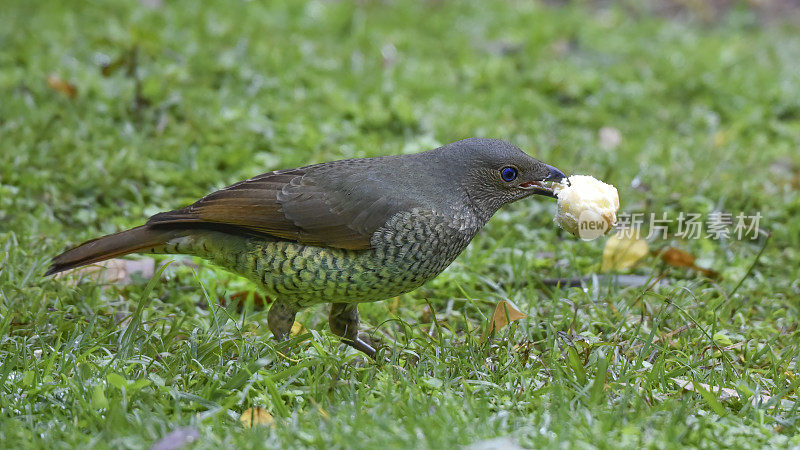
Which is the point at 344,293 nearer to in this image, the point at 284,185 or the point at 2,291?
the point at 284,185

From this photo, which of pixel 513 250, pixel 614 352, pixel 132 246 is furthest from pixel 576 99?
pixel 132 246

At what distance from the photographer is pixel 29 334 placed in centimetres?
411

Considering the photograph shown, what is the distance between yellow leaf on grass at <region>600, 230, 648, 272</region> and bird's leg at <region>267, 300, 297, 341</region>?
5.90ft

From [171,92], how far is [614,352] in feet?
12.7

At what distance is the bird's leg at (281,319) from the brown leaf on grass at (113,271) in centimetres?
96

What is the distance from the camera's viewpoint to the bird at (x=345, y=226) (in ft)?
13.0

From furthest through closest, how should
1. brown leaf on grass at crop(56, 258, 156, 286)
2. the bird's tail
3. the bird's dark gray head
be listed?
brown leaf on grass at crop(56, 258, 156, 286), the bird's dark gray head, the bird's tail

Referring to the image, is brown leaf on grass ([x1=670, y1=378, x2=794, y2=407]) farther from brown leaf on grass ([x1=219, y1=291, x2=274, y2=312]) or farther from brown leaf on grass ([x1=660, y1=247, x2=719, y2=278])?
brown leaf on grass ([x1=219, y1=291, x2=274, y2=312])

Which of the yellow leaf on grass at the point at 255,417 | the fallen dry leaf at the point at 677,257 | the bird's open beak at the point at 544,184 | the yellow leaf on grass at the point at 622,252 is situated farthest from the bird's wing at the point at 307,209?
the fallen dry leaf at the point at 677,257

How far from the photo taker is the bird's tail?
4.07 m

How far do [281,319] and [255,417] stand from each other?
84 cm

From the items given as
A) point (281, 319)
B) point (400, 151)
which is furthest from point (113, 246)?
point (400, 151)

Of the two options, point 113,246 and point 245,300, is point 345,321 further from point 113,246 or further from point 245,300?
point 113,246

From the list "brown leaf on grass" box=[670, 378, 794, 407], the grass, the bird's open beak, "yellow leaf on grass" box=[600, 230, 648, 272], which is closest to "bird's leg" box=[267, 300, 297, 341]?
the grass
